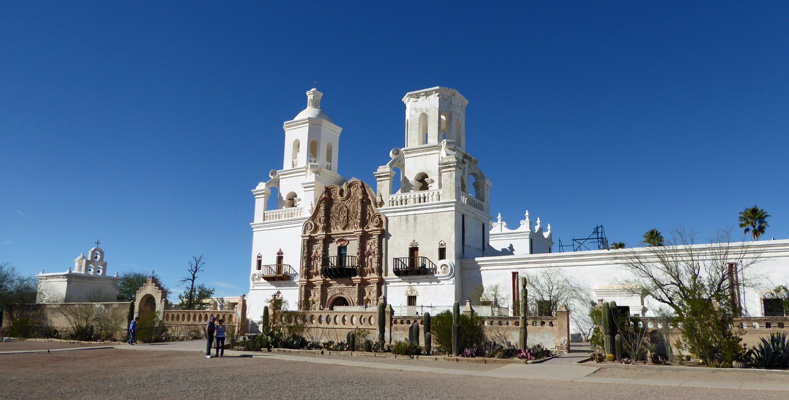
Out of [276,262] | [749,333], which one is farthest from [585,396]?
[276,262]

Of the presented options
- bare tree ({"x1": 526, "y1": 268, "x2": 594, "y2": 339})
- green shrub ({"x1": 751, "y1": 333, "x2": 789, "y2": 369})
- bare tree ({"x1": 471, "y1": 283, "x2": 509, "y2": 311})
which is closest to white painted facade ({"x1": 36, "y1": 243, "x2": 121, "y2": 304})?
bare tree ({"x1": 471, "y1": 283, "x2": 509, "y2": 311})

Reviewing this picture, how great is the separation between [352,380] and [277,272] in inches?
1016

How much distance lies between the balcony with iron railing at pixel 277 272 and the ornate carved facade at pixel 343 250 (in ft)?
4.06

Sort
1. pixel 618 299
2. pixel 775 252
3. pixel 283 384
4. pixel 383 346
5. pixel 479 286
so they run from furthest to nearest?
1. pixel 479 286
2. pixel 618 299
3. pixel 775 252
4. pixel 383 346
5. pixel 283 384

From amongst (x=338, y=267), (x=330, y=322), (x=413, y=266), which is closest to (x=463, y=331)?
(x=330, y=322)

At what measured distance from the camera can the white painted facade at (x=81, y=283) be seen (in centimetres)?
4412

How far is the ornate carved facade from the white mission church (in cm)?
7

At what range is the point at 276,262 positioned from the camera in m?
39.7

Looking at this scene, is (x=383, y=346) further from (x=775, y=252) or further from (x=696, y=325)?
(x=775, y=252)

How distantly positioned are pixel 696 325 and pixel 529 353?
533 cm

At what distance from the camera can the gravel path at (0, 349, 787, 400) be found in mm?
11758

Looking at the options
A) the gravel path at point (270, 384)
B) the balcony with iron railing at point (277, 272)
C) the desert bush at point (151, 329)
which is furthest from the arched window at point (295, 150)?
the gravel path at point (270, 384)

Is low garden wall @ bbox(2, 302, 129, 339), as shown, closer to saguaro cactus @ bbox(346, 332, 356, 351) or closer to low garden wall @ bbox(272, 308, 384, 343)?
low garden wall @ bbox(272, 308, 384, 343)

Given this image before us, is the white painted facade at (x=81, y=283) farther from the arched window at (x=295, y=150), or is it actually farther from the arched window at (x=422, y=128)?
the arched window at (x=422, y=128)
